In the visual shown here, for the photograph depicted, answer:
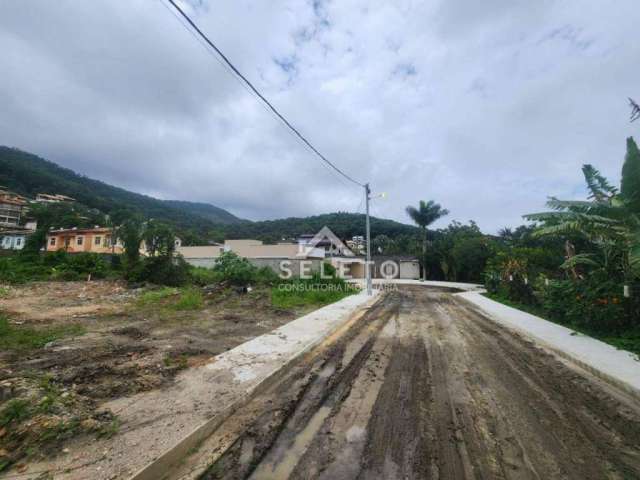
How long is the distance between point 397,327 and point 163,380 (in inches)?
242

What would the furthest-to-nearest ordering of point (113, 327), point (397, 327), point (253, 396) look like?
point (397, 327), point (113, 327), point (253, 396)

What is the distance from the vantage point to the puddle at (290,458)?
2.35 meters

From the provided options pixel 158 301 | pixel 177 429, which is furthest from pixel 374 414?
pixel 158 301

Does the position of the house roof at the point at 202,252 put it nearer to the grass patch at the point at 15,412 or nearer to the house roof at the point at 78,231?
the house roof at the point at 78,231

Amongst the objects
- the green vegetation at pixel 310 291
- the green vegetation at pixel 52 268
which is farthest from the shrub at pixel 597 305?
the green vegetation at pixel 52 268

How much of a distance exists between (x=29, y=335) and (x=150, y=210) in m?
72.0

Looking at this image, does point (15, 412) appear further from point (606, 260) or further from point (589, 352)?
point (606, 260)

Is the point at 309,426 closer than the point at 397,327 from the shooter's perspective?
Yes

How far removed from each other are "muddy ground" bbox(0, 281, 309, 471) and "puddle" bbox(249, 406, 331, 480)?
175cm

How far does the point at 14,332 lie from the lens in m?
6.42

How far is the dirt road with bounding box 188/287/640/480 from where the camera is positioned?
8.05 ft

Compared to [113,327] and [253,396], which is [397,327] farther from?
[113,327]

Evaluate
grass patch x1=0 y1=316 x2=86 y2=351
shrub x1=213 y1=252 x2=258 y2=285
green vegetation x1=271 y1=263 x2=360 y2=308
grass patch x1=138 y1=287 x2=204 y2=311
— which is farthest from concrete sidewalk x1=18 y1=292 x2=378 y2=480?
shrub x1=213 y1=252 x2=258 y2=285

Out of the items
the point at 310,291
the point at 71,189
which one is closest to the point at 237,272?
the point at 310,291
